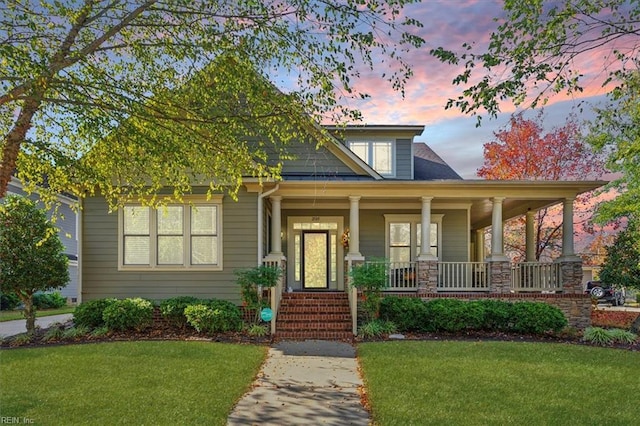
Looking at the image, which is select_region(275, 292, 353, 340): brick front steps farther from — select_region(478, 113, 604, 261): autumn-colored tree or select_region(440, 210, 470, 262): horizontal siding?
select_region(478, 113, 604, 261): autumn-colored tree

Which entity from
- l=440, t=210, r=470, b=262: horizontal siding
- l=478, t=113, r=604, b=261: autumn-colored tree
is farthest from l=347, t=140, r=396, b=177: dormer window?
l=478, t=113, r=604, b=261: autumn-colored tree

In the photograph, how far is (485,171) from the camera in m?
23.2

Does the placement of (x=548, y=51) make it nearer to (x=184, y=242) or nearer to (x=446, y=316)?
(x=446, y=316)

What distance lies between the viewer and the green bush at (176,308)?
1122 centimetres

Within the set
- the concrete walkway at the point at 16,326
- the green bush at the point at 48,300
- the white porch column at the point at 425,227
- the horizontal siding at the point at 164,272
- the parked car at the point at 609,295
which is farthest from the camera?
the parked car at the point at 609,295

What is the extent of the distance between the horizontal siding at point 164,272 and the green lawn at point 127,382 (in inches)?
103

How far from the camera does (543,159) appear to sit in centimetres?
2220

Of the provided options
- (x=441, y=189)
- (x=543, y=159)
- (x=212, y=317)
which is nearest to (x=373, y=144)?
(x=441, y=189)

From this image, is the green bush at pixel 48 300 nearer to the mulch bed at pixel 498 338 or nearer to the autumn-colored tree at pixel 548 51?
the mulch bed at pixel 498 338

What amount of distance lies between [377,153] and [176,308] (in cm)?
824

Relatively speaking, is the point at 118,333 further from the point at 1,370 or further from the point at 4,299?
the point at 4,299

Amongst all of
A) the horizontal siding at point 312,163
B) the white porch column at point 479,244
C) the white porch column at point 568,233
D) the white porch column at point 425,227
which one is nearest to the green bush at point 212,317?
the horizontal siding at point 312,163

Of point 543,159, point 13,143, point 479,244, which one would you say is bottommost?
point 479,244

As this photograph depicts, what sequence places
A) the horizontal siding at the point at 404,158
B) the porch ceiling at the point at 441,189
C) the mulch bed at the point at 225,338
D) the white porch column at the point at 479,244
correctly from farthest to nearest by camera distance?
the white porch column at the point at 479,244 < the horizontal siding at the point at 404,158 < the porch ceiling at the point at 441,189 < the mulch bed at the point at 225,338
